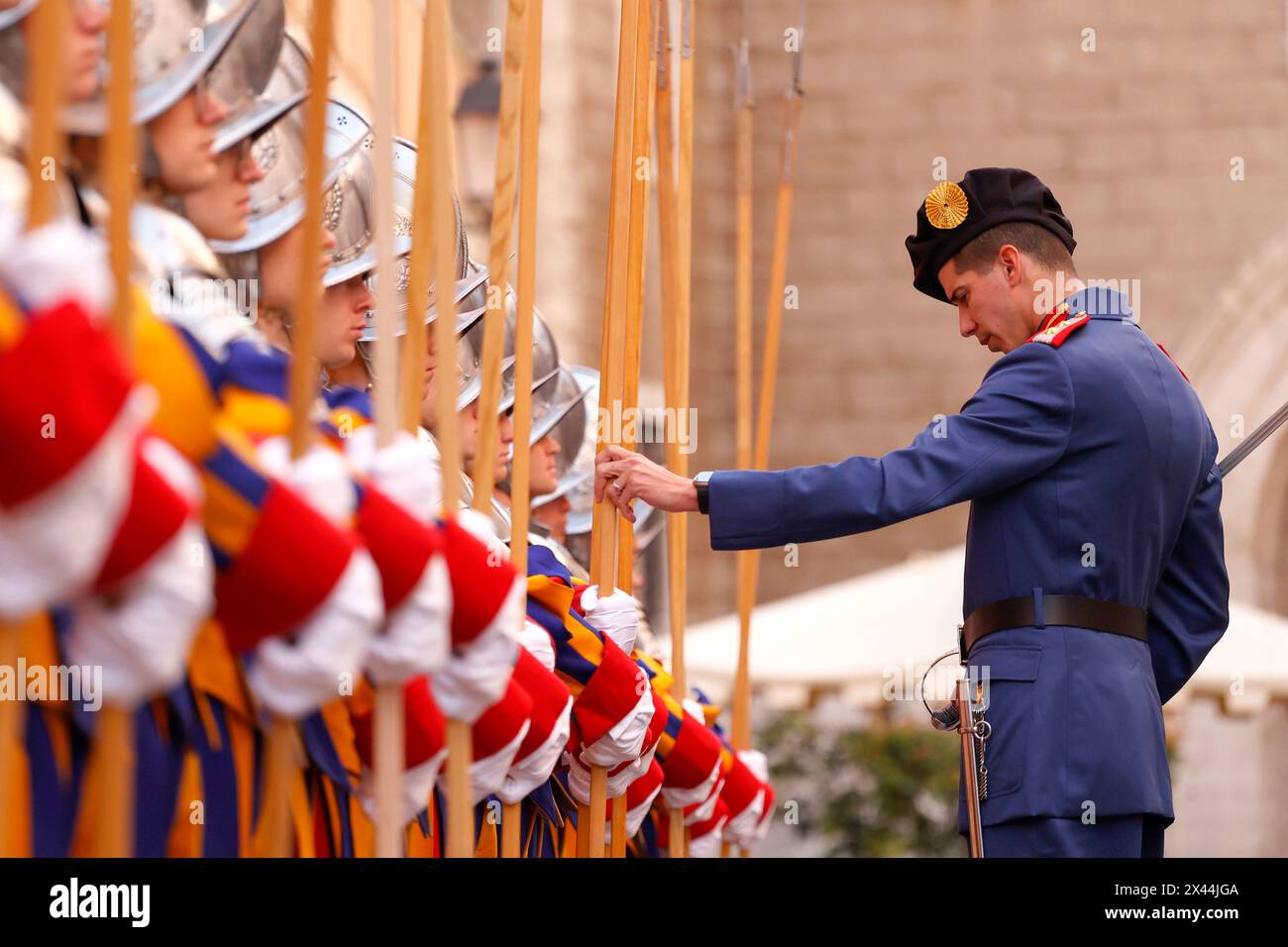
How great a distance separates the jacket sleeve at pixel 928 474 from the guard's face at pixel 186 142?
0.96m

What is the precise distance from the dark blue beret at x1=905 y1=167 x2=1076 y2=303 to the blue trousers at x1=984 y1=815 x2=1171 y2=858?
77 cm

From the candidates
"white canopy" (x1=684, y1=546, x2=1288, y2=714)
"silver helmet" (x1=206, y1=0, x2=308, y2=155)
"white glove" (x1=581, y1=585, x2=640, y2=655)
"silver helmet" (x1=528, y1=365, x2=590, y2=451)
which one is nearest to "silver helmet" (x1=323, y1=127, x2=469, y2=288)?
"silver helmet" (x1=206, y1=0, x2=308, y2=155)

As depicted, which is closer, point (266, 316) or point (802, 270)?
point (266, 316)

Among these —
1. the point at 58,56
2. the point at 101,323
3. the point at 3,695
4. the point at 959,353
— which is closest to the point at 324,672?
the point at 3,695

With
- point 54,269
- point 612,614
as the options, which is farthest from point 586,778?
point 54,269

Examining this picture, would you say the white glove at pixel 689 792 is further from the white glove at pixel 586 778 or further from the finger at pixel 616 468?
the finger at pixel 616 468

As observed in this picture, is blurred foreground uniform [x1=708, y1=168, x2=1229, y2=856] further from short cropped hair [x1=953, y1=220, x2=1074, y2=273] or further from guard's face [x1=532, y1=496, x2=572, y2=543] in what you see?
guard's face [x1=532, y1=496, x2=572, y2=543]

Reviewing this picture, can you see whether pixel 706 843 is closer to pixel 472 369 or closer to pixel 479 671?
Answer: pixel 472 369

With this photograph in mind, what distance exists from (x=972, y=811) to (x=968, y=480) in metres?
0.46

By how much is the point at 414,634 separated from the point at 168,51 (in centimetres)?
72

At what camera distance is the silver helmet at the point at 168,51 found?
2.15 m
